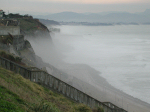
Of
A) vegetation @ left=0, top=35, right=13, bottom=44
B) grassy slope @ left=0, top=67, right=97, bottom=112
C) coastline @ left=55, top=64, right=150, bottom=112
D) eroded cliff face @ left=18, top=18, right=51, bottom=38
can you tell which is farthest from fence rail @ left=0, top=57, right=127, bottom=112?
eroded cliff face @ left=18, top=18, right=51, bottom=38

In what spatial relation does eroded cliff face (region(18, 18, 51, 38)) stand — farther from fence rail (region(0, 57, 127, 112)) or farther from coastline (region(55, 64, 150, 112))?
fence rail (region(0, 57, 127, 112))

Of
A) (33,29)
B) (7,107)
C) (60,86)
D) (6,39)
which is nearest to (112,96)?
(6,39)

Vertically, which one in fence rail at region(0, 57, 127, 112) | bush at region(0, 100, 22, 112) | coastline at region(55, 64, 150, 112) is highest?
bush at region(0, 100, 22, 112)

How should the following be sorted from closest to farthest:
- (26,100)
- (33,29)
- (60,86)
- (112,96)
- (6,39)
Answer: (26,100)
(60,86)
(6,39)
(112,96)
(33,29)

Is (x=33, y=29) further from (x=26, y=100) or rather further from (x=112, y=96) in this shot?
(x=26, y=100)

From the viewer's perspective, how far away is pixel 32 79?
11703 millimetres

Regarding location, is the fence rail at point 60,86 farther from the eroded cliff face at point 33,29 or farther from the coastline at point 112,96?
the eroded cliff face at point 33,29

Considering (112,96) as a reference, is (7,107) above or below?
above

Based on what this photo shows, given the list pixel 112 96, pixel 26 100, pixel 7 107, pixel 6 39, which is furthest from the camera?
pixel 112 96

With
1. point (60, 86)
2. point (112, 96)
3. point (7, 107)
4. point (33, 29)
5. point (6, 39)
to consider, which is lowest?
point (112, 96)

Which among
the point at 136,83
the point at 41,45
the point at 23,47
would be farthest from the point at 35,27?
the point at 136,83

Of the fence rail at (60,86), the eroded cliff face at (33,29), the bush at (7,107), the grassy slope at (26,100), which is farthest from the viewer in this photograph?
the eroded cliff face at (33,29)

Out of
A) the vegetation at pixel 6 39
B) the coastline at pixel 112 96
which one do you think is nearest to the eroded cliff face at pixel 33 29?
the coastline at pixel 112 96

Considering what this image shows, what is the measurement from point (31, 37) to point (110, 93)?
3551 centimetres
